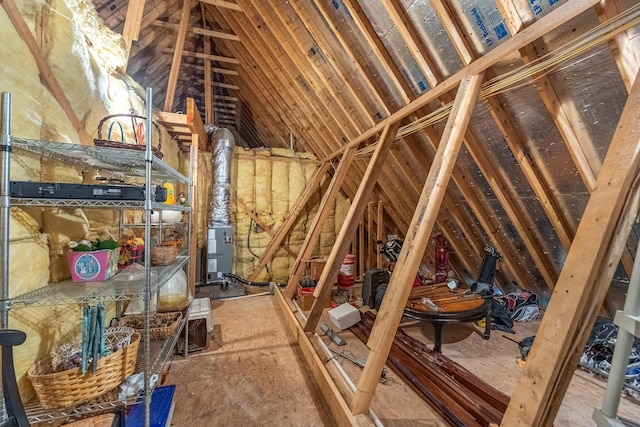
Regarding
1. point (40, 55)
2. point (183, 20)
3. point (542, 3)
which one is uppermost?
→ point (183, 20)

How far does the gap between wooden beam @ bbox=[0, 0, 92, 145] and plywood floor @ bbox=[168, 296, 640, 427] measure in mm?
2076

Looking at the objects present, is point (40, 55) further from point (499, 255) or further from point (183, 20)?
point (499, 255)

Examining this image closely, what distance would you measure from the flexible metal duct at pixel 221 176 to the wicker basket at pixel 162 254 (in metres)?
2.15

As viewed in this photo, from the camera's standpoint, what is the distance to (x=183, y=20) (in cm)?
301

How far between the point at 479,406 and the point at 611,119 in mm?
2093

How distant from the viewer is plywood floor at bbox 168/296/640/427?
172 cm

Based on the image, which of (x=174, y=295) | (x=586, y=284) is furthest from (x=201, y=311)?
(x=586, y=284)

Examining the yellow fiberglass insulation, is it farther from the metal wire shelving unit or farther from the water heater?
the metal wire shelving unit

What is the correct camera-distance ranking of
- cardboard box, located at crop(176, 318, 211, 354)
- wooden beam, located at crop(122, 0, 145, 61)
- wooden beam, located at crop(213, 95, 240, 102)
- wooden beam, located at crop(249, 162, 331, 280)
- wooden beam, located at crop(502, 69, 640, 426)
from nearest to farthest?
wooden beam, located at crop(502, 69, 640, 426) → wooden beam, located at crop(122, 0, 145, 61) → cardboard box, located at crop(176, 318, 211, 354) → wooden beam, located at crop(249, 162, 331, 280) → wooden beam, located at crop(213, 95, 240, 102)

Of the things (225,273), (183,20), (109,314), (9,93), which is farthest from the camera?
(225,273)

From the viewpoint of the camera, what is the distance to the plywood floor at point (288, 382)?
1.72m

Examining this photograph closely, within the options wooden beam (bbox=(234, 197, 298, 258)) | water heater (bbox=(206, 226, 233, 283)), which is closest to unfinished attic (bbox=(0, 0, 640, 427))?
water heater (bbox=(206, 226, 233, 283))

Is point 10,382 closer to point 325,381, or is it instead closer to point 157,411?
point 157,411

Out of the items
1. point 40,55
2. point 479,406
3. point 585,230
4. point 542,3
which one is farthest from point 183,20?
point 479,406
